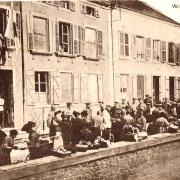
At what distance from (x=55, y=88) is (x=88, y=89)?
1.53 m

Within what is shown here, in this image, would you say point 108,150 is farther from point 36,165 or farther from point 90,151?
point 36,165

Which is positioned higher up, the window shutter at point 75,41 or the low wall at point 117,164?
the window shutter at point 75,41

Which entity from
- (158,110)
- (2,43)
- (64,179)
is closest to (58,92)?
(2,43)

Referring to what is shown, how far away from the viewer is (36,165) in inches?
253

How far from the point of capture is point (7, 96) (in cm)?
1013

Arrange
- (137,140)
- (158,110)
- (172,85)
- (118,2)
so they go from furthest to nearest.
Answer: (172,85) < (118,2) < (158,110) < (137,140)

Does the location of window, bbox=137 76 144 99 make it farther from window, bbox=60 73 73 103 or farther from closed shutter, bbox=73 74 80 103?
window, bbox=60 73 73 103

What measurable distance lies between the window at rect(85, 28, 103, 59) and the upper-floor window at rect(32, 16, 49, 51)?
1862 mm

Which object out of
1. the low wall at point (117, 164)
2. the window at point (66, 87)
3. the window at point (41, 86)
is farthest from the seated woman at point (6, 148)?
the window at point (66, 87)

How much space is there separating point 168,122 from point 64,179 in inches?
190

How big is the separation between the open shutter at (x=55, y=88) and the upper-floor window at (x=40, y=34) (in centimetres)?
85

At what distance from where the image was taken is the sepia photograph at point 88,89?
7410mm

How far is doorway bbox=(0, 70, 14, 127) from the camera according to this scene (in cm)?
1004

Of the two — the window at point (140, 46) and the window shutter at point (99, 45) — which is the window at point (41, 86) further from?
the window at point (140, 46)
